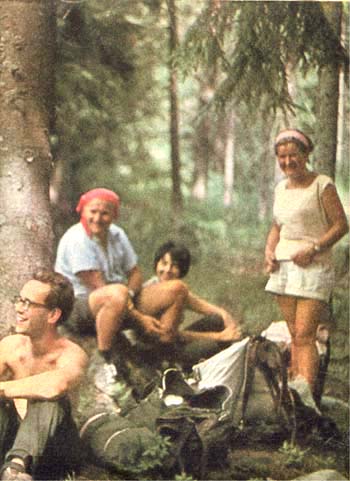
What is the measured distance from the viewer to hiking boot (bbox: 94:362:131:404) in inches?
162

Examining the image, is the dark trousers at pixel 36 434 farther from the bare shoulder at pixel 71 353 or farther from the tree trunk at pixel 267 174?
the tree trunk at pixel 267 174

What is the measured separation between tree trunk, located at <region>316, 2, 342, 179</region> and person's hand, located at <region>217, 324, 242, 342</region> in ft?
2.77

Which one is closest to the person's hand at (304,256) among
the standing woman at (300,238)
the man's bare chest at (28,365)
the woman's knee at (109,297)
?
the standing woman at (300,238)

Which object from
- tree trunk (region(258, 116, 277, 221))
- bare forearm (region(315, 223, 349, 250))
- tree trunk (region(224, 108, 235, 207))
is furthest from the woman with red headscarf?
bare forearm (region(315, 223, 349, 250))

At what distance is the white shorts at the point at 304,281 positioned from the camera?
4.32 meters

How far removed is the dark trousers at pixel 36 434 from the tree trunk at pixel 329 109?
5.37ft

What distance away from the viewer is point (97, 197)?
4.13 m

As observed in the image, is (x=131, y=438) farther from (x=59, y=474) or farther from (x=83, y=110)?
(x=83, y=110)

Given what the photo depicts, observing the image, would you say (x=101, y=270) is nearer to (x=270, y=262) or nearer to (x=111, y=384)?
(x=111, y=384)

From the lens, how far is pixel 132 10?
13.7ft

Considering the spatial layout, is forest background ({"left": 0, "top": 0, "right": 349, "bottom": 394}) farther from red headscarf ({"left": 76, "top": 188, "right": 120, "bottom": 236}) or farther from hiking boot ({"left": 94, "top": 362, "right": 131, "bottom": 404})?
hiking boot ({"left": 94, "top": 362, "right": 131, "bottom": 404})

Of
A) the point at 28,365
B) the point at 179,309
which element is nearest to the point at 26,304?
the point at 28,365

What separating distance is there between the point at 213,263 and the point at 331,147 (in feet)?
2.61

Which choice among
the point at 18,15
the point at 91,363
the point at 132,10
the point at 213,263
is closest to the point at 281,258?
the point at 213,263
